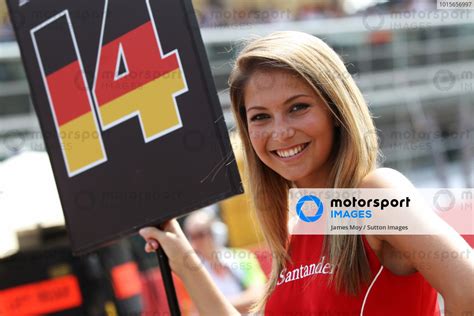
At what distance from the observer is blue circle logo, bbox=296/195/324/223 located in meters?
2.14

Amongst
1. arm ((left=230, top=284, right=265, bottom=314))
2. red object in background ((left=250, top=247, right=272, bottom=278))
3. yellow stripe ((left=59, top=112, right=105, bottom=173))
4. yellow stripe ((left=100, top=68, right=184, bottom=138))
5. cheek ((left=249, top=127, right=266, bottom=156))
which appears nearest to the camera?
cheek ((left=249, top=127, right=266, bottom=156))

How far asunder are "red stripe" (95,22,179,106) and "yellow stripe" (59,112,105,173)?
0.09 meters

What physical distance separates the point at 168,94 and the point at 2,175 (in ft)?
13.0

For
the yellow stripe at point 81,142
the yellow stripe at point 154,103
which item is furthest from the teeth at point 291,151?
the yellow stripe at point 81,142

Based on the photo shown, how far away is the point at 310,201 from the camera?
85.9 inches

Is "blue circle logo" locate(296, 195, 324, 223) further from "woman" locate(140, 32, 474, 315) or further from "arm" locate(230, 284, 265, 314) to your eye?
"arm" locate(230, 284, 265, 314)

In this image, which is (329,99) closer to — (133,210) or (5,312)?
(133,210)

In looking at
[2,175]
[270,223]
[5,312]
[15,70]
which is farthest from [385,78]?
[270,223]

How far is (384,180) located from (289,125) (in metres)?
0.32

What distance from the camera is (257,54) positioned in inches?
82.0

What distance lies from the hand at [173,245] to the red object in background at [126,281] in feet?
9.25

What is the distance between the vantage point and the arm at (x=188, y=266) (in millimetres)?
2355

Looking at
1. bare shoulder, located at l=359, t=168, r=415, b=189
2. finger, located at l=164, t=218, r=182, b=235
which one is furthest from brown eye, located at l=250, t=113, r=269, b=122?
finger, located at l=164, t=218, r=182, b=235

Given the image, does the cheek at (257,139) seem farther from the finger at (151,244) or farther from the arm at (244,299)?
the arm at (244,299)
